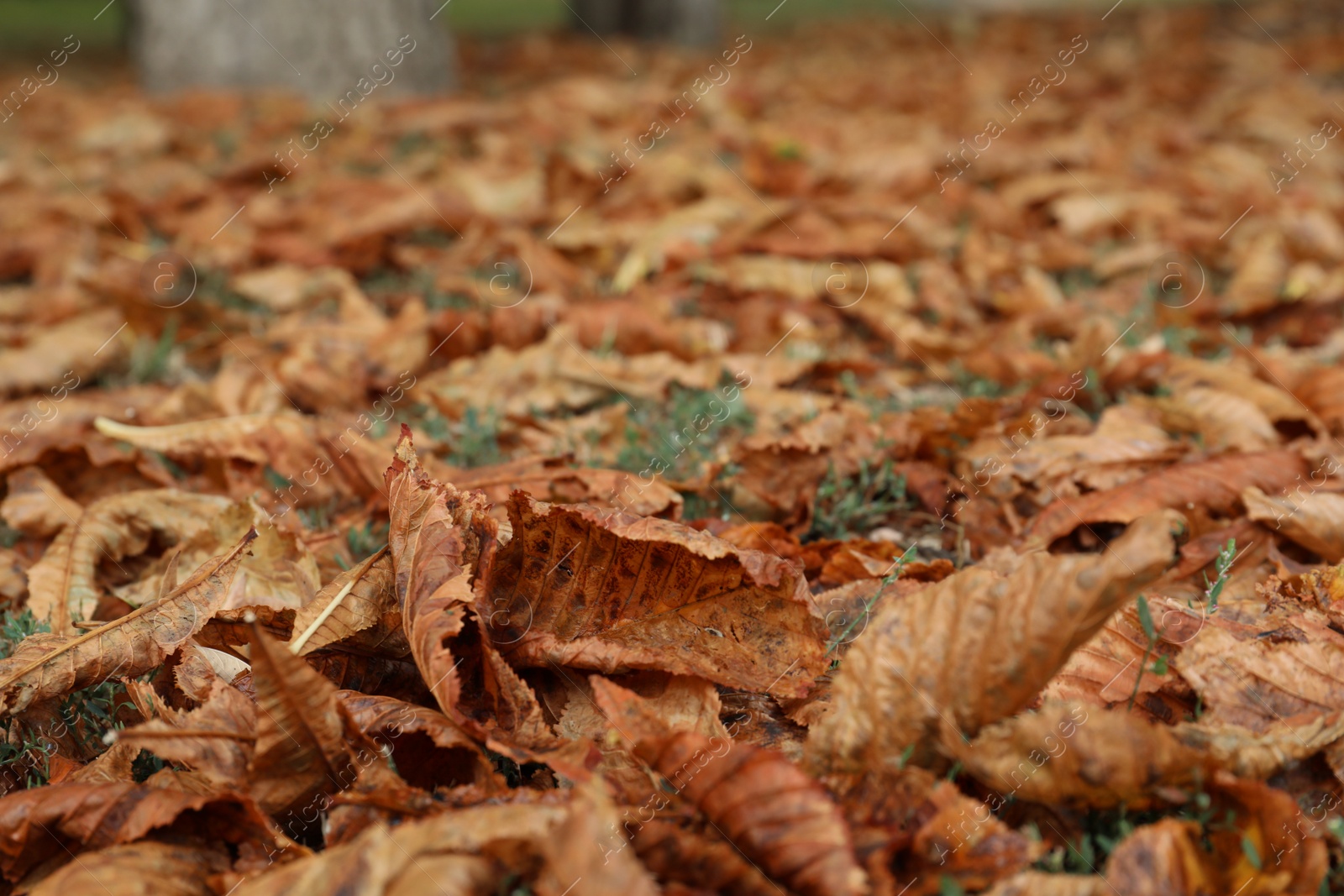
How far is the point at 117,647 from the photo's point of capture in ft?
5.12

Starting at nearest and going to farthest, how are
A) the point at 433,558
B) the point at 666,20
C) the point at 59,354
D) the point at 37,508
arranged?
the point at 433,558 → the point at 37,508 → the point at 59,354 → the point at 666,20

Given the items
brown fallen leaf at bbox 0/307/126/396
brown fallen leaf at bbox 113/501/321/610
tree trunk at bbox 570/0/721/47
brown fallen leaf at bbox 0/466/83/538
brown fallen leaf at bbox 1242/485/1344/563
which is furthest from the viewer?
tree trunk at bbox 570/0/721/47

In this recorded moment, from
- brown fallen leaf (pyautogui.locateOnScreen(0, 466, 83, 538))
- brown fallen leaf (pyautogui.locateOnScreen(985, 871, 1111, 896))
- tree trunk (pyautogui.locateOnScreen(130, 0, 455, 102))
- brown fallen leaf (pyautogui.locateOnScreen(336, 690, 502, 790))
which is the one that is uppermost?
tree trunk (pyautogui.locateOnScreen(130, 0, 455, 102))

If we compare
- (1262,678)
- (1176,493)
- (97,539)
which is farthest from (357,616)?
(1176,493)

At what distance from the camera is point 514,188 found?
422 centimetres

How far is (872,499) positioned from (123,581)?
1.43 m

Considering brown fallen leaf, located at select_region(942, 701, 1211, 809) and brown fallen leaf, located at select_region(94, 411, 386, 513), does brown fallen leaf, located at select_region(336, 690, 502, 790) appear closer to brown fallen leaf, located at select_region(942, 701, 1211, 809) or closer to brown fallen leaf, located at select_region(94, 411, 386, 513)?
brown fallen leaf, located at select_region(942, 701, 1211, 809)

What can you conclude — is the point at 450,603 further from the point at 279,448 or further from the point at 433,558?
the point at 279,448

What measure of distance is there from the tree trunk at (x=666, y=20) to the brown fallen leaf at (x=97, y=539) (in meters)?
8.66

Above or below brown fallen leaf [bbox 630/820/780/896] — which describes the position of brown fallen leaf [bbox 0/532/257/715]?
above

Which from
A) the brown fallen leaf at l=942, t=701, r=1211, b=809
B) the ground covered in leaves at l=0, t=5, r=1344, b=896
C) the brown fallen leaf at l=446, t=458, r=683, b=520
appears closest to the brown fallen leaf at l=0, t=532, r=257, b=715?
the ground covered in leaves at l=0, t=5, r=1344, b=896

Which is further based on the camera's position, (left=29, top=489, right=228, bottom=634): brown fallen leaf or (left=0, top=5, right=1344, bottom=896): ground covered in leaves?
Answer: (left=29, top=489, right=228, bottom=634): brown fallen leaf

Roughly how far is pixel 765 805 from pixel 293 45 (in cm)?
618

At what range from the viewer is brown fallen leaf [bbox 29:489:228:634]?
1.79 meters
